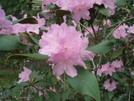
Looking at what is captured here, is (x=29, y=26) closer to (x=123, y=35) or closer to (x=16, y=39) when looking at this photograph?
(x=16, y=39)

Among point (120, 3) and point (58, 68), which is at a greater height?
point (120, 3)

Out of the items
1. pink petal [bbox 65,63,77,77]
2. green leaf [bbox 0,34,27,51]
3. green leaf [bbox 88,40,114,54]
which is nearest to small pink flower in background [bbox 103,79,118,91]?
green leaf [bbox 88,40,114,54]

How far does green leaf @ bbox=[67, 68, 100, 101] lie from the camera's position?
67 centimetres

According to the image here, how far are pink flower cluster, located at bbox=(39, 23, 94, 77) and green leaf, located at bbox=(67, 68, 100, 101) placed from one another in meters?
0.03

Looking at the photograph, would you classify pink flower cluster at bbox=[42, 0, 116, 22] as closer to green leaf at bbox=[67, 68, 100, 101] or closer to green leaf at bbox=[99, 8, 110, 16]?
green leaf at bbox=[99, 8, 110, 16]

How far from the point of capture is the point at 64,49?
73 centimetres

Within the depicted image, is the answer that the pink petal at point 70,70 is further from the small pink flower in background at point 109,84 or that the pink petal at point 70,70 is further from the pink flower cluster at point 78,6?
the small pink flower in background at point 109,84

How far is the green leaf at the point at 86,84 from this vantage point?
26.3 inches

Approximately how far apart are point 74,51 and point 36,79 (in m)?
0.79

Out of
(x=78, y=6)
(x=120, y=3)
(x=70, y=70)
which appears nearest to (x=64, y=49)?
(x=70, y=70)

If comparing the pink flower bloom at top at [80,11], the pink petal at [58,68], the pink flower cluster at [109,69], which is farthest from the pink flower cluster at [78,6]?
the pink flower cluster at [109,69]

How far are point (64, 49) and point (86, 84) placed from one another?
16cm

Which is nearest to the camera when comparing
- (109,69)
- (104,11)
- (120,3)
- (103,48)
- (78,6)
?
(103,48)

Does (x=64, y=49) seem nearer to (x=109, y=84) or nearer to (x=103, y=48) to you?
(x=103, y=48)
